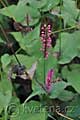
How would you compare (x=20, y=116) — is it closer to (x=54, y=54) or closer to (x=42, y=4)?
(x=54, y=54)

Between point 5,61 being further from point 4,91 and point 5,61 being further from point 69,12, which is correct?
point 69,12

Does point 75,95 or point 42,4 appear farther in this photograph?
point 42,4

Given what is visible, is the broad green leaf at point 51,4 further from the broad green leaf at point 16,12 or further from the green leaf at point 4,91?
the green leaf at point 4,91

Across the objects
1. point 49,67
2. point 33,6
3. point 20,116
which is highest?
point 33,6

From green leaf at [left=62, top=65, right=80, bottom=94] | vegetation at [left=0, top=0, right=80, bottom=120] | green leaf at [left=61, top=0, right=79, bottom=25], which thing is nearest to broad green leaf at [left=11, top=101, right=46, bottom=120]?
vegetation at [left=0, top=0, right=80, bottom=120]

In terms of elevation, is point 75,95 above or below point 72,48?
below

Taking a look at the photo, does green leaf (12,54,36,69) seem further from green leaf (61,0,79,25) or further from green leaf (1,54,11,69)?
green leaf (61,0,79,25)

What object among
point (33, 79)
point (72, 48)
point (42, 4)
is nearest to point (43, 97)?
point (33, 79)

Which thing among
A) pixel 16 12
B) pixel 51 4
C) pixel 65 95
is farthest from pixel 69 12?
pixel 65 95
